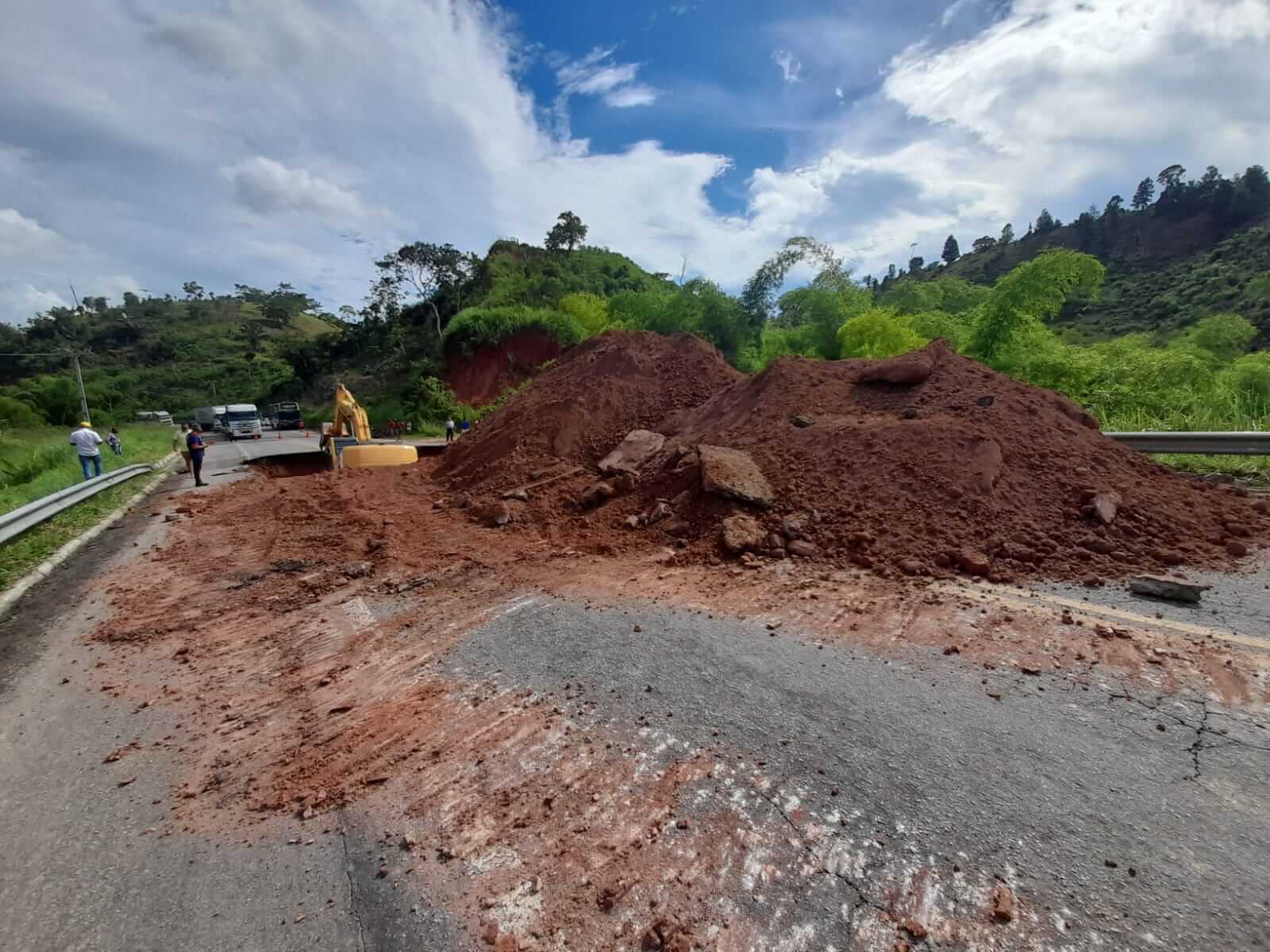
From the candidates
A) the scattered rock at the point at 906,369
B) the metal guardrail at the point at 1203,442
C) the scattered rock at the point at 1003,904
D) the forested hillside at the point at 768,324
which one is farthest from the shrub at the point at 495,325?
the scattered rock at the point at 1003,904

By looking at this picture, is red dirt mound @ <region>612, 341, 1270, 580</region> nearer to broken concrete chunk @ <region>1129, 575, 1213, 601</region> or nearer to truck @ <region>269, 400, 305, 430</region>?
broken concrete chunk @ <region>1129, 575, 1213, 601</region>

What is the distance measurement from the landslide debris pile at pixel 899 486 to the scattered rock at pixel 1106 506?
14 mm

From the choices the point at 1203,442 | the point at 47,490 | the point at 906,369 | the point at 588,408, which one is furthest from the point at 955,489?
the point at 47,490

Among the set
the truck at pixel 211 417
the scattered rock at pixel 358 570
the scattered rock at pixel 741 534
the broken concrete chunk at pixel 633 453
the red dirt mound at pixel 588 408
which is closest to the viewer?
the scattered rock at pixel 741 534

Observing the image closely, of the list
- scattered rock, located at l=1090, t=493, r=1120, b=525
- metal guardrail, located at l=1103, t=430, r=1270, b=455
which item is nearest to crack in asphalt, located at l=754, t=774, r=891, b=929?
scattered rock, located at l=1090, t=493, r=1120, b=525

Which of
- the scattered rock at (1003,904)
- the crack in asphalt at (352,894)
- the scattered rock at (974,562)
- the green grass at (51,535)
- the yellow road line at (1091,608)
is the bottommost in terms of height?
the crack in asphalt at (352,894)

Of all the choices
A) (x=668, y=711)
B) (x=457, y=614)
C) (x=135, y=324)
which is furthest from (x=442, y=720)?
(x=135, y=324)

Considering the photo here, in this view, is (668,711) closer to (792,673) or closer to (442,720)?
(792,673)

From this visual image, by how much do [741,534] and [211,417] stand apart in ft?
178

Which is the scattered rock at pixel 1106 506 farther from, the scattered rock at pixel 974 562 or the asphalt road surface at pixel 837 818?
the asphalt road surface at pixel 837 818

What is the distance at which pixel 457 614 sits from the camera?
15.3 feet

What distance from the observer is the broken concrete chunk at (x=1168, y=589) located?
4084 mm

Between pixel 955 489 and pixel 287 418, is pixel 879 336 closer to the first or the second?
pixel 955 489

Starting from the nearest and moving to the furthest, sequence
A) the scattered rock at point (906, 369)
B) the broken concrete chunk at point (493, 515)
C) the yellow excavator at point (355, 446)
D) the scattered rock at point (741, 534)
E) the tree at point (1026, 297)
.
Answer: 1. the scattered rock at point (741, 534)
2. the broken concrete chunk at point (493, 515)
3. the scattered rock at point (906, 369)
4. the tree at point (1026, 297)
5. the yellow excavator at point (355, 446)
